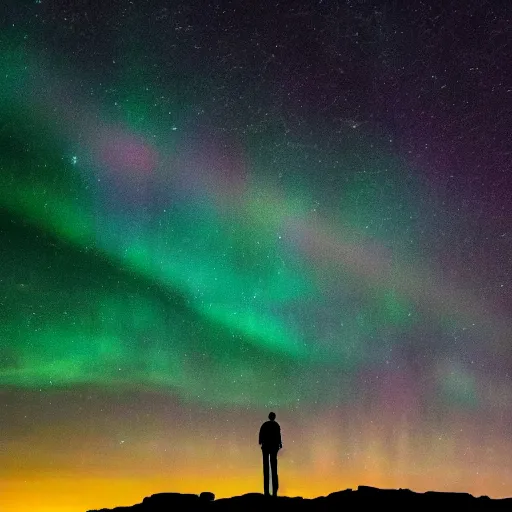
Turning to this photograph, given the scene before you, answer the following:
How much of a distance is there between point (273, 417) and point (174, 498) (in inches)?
168

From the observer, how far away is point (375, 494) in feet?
67.1

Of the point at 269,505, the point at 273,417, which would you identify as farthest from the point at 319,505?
the point at 273,417

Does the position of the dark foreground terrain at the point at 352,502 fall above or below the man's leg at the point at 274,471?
below

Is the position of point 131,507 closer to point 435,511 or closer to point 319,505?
point 319,505

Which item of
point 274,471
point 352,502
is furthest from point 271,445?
point 352,502

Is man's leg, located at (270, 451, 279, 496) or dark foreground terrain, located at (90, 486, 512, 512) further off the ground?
man's leg, located at (270, 451, 279, 496)

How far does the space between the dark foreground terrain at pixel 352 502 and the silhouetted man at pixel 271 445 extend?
49 centimetres

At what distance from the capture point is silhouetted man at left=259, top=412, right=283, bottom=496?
2108 cm

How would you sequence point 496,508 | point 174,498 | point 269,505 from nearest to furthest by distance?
1. point 496,508
2. point 269,505
3. point 174,498

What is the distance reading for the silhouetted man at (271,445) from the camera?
21078 mm

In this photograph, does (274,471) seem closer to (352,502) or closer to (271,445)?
(271,445)

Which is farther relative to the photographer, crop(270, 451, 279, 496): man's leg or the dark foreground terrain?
Answer: crop(270, 451, 279, 496): man's leg

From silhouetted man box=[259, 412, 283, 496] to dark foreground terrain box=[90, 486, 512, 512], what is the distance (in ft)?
1.60

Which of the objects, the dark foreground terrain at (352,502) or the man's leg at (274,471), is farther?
the man's leg at (274,471)
